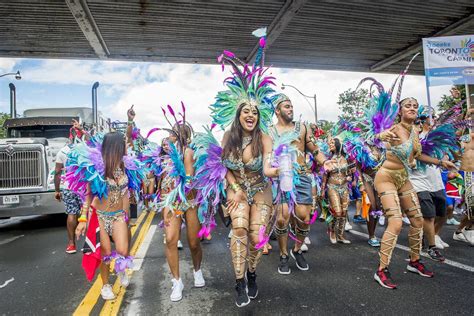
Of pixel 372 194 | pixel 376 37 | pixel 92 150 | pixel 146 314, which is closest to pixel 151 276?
pixel 146 314

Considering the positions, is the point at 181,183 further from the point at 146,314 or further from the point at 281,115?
the point at 281,115

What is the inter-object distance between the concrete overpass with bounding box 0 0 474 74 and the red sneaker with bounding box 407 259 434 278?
19.8 ft

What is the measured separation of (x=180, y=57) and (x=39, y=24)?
3.82 m

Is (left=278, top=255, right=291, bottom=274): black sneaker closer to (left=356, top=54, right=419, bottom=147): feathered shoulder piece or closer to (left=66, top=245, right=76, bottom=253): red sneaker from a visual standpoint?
(left=356, top=54, right=419, bottom=147): feathered shoulder piece

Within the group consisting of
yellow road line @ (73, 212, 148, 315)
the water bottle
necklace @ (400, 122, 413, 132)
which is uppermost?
necklace @ (400, 122, 413, 132)

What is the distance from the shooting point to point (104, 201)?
3814 millimetres

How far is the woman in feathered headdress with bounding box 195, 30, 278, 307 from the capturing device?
11.1 feet

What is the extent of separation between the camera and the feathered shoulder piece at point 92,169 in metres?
3.76

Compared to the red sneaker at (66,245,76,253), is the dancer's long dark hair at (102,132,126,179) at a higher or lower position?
higher

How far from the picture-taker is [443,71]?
7.92m

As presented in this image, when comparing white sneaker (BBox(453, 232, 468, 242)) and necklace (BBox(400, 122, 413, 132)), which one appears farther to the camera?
white sneaker (BBox(453, 232, 468, 242))

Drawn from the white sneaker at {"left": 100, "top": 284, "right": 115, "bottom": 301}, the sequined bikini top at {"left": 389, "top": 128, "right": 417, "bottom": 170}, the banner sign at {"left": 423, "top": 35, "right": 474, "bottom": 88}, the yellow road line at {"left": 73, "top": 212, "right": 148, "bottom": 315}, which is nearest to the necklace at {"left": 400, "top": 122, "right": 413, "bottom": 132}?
the sequined bikini top at {"left": 389, "top": 128, "right": 417, "bottom": 170}

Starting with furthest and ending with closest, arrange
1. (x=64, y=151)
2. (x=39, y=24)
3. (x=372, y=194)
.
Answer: (x=39, y=24)
(x=64, y=151)
(x=372, y=194)

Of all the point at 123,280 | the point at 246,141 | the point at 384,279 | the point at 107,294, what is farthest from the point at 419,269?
the point at 107,294
